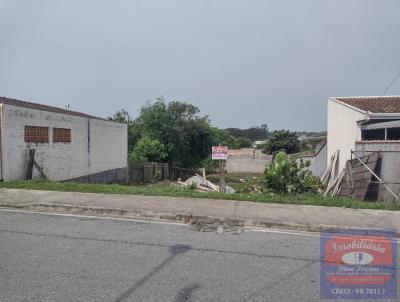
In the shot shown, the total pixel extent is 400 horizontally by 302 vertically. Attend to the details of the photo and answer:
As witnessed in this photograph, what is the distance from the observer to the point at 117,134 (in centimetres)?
2388

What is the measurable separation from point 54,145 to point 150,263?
12.4 m

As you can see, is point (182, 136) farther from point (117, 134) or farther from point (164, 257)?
point (164, 257)

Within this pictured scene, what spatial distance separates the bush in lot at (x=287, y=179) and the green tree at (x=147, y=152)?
2178cm

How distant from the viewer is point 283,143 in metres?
56.2

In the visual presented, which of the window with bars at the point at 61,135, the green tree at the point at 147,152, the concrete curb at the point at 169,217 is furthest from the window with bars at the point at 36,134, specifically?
the green tree at the point at 147,152

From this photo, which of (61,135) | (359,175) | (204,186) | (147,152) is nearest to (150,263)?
(359,175)

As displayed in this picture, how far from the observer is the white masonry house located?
12688mm

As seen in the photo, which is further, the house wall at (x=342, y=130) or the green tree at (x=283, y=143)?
the green tree at (x=283, y=143)

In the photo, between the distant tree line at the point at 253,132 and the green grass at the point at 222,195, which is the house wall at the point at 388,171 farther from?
the distant tree line at the point at 253,132

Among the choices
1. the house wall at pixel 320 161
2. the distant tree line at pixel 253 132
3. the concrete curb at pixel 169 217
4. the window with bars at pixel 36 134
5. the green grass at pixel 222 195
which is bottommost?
the concrete curb at pixel 169 217

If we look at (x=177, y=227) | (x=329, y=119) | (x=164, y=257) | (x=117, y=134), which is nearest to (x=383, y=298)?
(x=164, y=257)

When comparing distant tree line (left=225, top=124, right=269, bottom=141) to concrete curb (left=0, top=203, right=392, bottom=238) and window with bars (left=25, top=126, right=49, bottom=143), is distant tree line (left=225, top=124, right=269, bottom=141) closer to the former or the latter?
window with bars (left=25, top=126, right=49, bottom=143)

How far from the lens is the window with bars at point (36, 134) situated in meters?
13.7

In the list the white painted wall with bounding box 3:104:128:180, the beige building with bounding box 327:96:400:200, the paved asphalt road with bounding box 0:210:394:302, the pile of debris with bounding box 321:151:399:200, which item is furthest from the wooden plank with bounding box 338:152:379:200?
→ the white painted wall with bounding box 3:104:128:180
